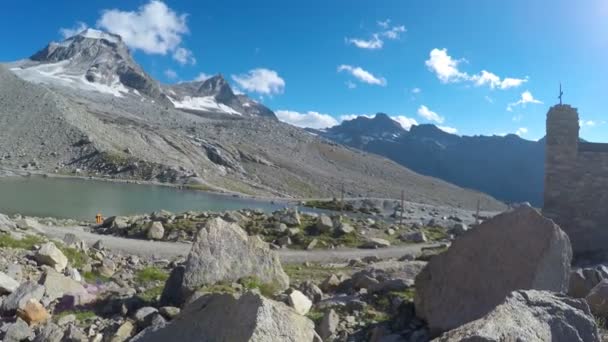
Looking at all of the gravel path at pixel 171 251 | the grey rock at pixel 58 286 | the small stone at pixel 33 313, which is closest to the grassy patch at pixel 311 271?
the gravel path at pixel 171 251

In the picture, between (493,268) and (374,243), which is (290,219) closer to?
(374,243)

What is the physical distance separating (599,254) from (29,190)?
211 feet

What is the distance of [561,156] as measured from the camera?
23.8m

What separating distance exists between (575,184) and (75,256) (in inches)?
896

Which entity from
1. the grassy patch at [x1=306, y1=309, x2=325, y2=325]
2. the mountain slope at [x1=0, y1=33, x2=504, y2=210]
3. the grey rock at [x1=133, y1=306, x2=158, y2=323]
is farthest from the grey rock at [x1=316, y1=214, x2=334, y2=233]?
the mountain slope at [x1=0, y1=33, x2=504, y2=210]

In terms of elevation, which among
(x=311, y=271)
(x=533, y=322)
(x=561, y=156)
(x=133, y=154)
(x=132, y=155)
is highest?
(x=561, y=156)

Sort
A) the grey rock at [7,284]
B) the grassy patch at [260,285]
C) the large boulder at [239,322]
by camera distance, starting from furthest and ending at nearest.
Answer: the grassy patch at [260,285] < the grey rock at [7,284] < the large boulder at [239,322]

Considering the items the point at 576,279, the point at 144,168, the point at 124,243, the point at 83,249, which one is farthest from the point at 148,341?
the point at 144,168

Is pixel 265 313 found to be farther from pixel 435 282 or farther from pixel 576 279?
pixel 576 279

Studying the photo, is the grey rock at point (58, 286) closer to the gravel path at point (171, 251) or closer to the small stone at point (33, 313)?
the small stone at point (33, 313)

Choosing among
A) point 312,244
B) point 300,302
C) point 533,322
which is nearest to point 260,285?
point 300,302

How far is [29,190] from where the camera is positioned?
207 feet

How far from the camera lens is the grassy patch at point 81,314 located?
11.1 metres

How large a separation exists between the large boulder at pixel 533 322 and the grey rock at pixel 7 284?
11.2 m
